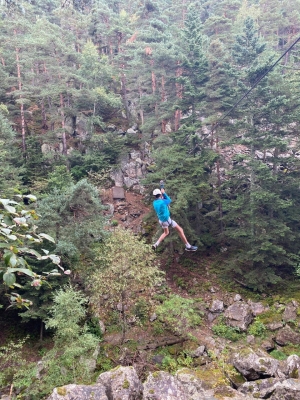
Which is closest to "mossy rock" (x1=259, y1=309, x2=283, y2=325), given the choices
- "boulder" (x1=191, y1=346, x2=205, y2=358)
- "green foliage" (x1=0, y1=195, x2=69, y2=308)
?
"boulder" (x1=191, y1=346, x2=205, y2=358)

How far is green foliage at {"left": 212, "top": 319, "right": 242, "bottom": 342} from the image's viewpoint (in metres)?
14.3

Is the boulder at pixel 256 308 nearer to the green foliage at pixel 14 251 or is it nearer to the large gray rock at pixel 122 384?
the large gray rock at pixel 122 384

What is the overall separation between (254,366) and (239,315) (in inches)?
216

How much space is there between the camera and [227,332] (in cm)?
1457

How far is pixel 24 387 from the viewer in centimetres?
1189

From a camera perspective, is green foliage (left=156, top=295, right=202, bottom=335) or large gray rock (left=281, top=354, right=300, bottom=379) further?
green foliage (left=156, top=295, right=202, bottom=335)

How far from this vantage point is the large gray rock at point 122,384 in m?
7.39

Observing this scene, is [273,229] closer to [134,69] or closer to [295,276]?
[295,276]

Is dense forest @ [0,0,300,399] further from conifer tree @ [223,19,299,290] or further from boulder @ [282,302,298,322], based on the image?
boulder @ [282,302,298,322]

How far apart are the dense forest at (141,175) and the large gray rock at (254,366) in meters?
3.53

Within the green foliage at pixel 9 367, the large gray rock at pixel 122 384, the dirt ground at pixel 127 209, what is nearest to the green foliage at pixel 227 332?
the large gray rock at pixel 122 384

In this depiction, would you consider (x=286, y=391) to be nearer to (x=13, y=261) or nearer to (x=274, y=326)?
(x=274, y=326)

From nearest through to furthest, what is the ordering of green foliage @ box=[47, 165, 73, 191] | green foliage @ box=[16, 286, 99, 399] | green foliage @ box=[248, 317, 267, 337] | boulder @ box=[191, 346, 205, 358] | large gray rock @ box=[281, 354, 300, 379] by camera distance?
large gray rock @ box=[281, 354, 300, 379]
green foliage @ box=[16, 286, 99, 399]
boulder @ box=[191, 346, 205, 358]
green foliage @ box=[248, 317, 267, 337]
green foliage @ box=[47, 165, 73, 191]

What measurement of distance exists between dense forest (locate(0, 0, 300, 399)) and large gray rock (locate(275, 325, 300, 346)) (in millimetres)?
2655
